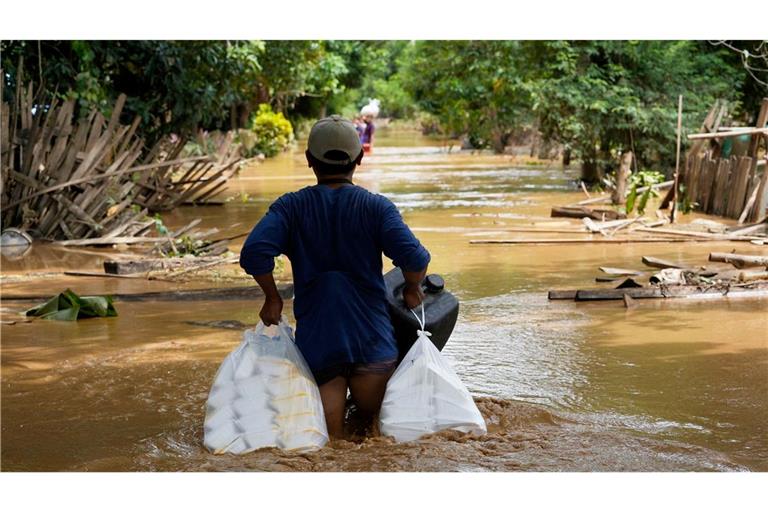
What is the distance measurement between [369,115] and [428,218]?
14074mm

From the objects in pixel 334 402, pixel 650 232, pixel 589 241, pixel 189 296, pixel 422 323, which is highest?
pixel 422 323

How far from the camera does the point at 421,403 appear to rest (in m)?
4.78

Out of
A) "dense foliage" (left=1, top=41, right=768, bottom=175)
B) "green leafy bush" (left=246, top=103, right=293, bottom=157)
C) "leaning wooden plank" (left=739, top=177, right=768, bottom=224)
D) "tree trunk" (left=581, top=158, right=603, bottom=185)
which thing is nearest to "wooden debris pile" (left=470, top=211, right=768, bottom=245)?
"leaning wooden plank" (left=739, top=177, right=768, bottom=224)

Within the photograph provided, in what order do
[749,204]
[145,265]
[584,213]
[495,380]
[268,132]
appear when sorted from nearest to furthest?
[495,380] → [145,265] → [749,204] → [584,213] → [268,132]

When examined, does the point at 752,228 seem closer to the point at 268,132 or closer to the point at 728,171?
the point at 728,171

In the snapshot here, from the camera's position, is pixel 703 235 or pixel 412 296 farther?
pixel 703 235

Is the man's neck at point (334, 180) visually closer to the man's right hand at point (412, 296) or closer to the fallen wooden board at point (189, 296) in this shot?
the man's right hand at point (412, 296)

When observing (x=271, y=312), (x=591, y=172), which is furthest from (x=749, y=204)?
(x=271, y=312)

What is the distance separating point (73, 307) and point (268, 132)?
2774 centimetres

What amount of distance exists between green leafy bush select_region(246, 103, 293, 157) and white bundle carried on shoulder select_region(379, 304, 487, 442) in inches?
1200

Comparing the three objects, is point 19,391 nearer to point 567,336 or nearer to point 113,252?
point 567,336

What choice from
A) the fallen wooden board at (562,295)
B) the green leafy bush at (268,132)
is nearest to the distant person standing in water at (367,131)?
the green leafy bush at (268,132)

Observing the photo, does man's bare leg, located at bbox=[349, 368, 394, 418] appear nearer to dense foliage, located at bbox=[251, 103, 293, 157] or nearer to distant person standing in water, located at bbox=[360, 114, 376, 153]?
distant person standing in water, located at bbox=[360, 114, 376, 153]

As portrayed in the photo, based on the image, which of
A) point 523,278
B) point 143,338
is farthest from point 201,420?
point 523,278
